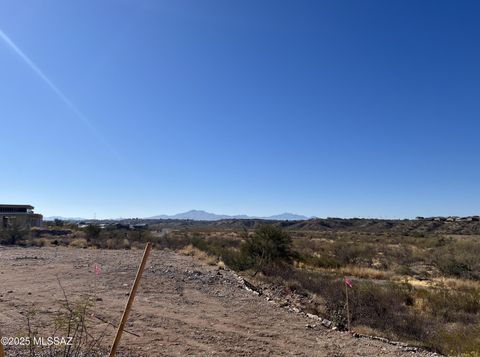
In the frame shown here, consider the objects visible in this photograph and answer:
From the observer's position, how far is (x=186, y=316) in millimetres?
13008

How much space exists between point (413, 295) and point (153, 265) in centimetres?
1469

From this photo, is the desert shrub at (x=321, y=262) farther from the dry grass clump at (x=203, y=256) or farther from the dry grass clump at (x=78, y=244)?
the dry grass clump at (x=78, y=244)

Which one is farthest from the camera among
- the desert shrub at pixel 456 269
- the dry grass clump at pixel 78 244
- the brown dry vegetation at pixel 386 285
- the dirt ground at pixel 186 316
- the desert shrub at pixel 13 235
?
the desert shrub at pixel 13 235

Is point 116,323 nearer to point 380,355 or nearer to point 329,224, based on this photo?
point 380,355

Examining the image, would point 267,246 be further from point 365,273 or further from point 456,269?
point 456,269

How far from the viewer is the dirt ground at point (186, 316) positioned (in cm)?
1011

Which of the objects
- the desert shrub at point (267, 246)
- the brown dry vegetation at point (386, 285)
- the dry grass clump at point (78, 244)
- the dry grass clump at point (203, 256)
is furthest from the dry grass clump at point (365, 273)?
the dry grass clump at point (78, 244)

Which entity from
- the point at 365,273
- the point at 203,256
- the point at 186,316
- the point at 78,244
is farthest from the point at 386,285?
the point at 78,244

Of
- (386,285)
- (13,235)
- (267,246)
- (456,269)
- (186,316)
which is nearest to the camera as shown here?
(186,316)

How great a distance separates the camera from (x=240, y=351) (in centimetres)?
988

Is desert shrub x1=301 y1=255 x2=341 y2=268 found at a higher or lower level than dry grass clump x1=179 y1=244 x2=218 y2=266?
lower

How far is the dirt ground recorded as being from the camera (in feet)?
33.2

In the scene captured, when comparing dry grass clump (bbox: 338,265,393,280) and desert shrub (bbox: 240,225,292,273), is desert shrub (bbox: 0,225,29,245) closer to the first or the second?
desert shrub (bbox: 240,225,292,273)

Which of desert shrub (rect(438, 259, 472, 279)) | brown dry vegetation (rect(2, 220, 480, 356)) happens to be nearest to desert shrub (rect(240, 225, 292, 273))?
brown dry vegetation (rect(2, 220, 480, 356))
